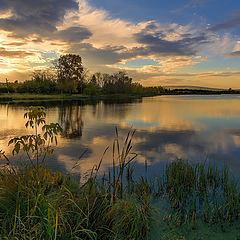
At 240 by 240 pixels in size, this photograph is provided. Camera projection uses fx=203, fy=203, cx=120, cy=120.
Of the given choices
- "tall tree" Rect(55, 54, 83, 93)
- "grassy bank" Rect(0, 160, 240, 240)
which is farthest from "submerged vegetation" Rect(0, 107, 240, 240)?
"tall tree" Rect(55, 54, 83, 93)

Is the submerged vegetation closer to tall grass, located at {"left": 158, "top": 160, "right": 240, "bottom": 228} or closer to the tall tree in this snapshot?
tall grass, located at {"left": 158, "top": 160, "right": 240, "bottom": 228}

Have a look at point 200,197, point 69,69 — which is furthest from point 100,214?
point 69,69

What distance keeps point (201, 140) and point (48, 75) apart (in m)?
110

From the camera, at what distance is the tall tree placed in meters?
79.4

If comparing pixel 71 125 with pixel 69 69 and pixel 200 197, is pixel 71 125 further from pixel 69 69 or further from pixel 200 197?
pixel 69 69

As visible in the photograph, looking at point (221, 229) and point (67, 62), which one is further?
point (67, 62)

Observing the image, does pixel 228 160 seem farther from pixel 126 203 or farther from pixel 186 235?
pixel 126 203

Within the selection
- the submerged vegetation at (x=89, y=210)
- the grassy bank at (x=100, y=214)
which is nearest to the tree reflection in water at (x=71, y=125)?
the submerged vegetation at (x=89, y=210)

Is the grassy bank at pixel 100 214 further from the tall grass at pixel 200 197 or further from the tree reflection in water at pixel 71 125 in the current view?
the tree reflection in water at pixel 71 125

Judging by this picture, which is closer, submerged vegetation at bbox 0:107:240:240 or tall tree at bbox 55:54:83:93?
submerged vegetation at bbox 0:107:240:240

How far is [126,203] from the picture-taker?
4281 mm

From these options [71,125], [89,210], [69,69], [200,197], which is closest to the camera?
[89,210]

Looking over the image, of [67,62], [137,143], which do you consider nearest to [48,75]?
[67,62]

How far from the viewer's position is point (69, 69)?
84312mm
